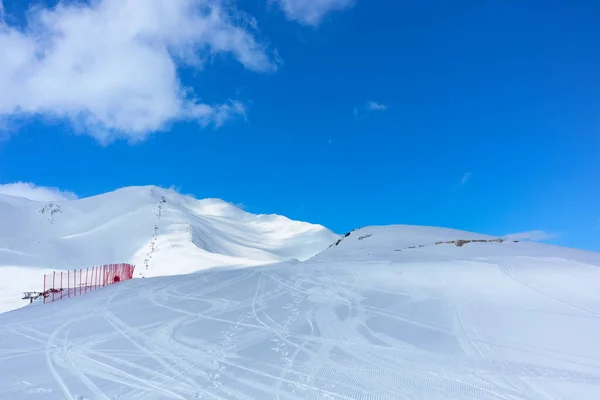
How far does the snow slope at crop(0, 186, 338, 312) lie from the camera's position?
148 feet

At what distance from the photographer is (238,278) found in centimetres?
1817

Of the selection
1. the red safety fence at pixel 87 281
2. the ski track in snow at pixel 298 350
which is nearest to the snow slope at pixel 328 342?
the ski track in snow at pixel 298 350

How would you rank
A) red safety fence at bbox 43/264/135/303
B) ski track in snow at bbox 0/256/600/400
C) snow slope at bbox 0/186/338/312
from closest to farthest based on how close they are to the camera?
ski track in snow at bbox 0/256/600/400
red safety fence at bbox 43/264/135/303
snow slope at bbox 0/186/338/312

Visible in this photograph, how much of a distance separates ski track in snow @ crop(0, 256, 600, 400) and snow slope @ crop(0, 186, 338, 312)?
23984mm

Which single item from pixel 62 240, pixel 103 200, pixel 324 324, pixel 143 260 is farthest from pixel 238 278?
pixel 103 200

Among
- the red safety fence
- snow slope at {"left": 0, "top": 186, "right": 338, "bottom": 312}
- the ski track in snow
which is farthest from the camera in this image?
snow slope at {"left": 0, "top": 186, "right": 338, "bottom": 312}

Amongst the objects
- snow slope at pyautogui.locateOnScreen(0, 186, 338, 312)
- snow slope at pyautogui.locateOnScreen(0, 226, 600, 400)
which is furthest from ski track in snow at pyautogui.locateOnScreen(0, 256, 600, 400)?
snow slope at pyautogui.locateOnScreen(0, 186, 338, 312)

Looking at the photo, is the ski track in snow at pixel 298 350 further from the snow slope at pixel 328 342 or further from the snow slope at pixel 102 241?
the snow slope at pixel 102 241

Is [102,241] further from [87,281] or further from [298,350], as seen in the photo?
[298,350]

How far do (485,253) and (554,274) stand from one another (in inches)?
281

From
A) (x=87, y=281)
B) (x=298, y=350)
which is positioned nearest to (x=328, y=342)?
(x=298, y=350)

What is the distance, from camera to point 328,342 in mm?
7160

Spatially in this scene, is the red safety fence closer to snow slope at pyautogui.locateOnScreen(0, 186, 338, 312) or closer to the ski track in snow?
snow slope at pyautogui.locateOnScreen(0, 186, 338, 312)

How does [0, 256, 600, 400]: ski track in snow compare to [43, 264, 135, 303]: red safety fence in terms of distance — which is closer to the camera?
[0, 256, 600, 400]: ski track in snow
